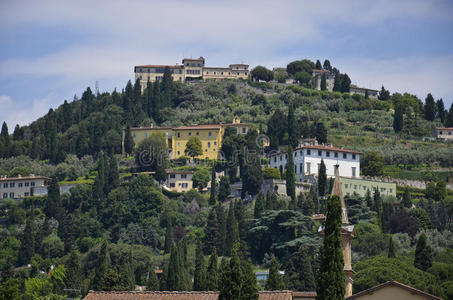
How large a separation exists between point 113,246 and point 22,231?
1677cm

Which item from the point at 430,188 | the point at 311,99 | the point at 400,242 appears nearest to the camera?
the point at 400,242

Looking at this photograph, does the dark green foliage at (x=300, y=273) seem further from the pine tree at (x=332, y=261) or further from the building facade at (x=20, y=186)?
the building facade at (x=20, y=186)

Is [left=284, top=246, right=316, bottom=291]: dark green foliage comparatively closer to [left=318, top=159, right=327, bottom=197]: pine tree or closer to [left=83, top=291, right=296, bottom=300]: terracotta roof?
[left=318, top=159, right=327, bottom=197]: pine tree

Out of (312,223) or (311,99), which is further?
(311,99)

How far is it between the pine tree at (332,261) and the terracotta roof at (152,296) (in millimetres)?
5796

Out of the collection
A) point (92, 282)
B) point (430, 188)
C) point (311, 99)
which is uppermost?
point (311, 99)

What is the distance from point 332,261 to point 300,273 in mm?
34622

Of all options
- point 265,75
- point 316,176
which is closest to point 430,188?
point 316,176

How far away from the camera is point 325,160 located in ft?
352

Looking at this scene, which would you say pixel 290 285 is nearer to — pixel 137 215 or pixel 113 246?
pixel 113 246

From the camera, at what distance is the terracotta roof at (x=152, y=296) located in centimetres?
4531

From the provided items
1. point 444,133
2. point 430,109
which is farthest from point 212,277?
point 430,109

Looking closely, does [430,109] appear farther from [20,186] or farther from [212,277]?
[212,277]

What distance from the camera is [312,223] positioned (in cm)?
9256
